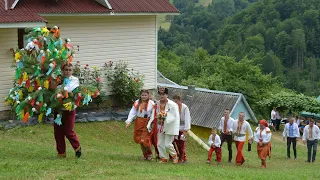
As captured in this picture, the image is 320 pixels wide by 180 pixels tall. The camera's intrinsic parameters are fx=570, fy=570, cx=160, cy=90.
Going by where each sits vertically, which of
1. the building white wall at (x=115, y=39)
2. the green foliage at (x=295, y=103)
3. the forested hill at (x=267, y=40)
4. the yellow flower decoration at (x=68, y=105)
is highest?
the forested hill at (x=267, y=40)

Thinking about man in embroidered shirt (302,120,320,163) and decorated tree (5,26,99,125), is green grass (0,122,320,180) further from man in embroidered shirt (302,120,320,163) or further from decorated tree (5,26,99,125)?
decorated tree (5,26,99,125)

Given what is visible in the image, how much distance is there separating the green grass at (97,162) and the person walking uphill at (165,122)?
1.58 ft

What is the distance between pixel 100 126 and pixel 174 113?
698cm

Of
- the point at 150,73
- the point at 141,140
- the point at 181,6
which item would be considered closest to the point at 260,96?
the point at 150,73

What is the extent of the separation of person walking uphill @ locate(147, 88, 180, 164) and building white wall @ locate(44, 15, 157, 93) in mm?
7412

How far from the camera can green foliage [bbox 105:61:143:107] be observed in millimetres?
22562

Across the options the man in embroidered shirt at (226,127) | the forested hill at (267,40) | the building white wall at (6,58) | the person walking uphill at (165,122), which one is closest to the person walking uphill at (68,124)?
the person walking uphill at (165,122)

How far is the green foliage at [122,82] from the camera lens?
888 inches

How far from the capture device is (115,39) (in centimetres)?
2272

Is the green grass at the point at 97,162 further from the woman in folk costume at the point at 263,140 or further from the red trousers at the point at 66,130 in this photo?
the woman in folk costume at the point at 263,140

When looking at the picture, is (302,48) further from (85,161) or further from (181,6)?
(85,161)

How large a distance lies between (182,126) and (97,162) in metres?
3.32

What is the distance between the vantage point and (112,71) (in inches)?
893

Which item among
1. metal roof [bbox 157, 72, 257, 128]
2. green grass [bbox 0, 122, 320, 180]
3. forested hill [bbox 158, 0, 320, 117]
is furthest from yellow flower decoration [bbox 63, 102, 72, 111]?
forested hill [bbox 158, 0, 320, 117]
